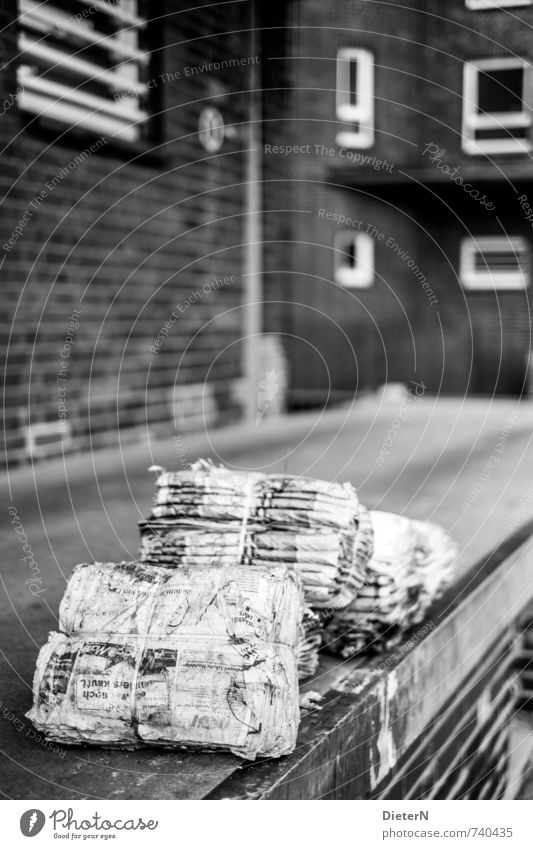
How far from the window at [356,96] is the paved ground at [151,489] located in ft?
29.7

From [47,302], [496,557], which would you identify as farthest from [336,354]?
[496,557]

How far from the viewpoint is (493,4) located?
16141 mm

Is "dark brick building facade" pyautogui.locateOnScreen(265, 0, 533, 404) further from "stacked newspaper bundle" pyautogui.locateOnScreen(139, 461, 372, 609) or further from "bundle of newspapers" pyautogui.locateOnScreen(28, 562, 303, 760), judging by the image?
"bundle of newspapers" pyautogui.locateOnScreen(28, 562, 303, 760)

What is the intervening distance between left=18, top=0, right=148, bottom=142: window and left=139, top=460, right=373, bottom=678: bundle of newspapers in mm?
4737

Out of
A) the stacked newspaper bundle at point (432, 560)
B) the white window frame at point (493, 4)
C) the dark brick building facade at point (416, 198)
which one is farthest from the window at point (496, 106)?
the stacked newspaper bundle at point (432, 560)

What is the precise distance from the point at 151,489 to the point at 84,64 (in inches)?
141

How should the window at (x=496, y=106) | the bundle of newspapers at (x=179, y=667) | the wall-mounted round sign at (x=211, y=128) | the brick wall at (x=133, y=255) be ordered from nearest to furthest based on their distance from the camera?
1. the bundle of newspapers at (x=179, y=667)
2. the brick wall at (x=133, y=255)
3. the wall-mounted round sign at (x=211, y=128)
4. the window at (x=496, y=106)

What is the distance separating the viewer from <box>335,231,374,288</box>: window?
66.9 feet

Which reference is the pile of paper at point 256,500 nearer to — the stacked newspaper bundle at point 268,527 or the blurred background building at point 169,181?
the stacked newspaper bundle at point 268,527

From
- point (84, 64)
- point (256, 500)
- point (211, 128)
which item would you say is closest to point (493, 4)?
point (211, 128)

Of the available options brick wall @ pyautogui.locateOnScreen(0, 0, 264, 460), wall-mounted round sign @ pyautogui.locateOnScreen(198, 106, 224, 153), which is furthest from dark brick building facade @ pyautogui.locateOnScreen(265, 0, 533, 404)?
wall-mounted round sign @ pyautogui.locateOnScreen(198, 106, 224, 153)

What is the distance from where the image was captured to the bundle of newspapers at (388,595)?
3.57m

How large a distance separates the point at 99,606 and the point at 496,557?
9.44 ft

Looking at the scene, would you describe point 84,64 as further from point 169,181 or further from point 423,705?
point 423,705
